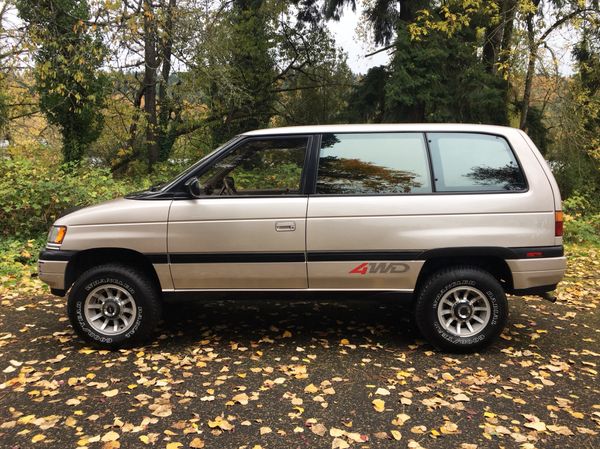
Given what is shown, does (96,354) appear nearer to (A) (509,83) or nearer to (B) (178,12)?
(B) (178,12)

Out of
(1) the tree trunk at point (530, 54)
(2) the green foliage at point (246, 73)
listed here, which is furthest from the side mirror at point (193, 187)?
(2) the green foliage at point (246, 73)

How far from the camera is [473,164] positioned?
422 cm

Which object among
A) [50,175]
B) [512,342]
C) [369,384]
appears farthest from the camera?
[50,175]

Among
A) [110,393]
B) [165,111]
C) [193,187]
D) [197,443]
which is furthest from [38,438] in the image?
[165,111]

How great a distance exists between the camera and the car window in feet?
14.2

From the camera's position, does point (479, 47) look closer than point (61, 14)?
No

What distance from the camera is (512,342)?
465 cm

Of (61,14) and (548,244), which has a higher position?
(61,14)

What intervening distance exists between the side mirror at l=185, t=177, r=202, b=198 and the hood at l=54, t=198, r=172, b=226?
0.22 meters

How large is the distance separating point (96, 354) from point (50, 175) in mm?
7032

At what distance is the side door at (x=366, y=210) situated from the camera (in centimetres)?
411

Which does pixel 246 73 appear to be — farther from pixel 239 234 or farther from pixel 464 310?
pixel 464 310

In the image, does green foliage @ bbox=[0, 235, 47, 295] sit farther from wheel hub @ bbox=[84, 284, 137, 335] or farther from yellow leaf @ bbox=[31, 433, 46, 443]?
yellow leaf @ bbox=[31, 433, 46, 443]

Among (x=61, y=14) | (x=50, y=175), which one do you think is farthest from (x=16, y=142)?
(x=50, y=175)
